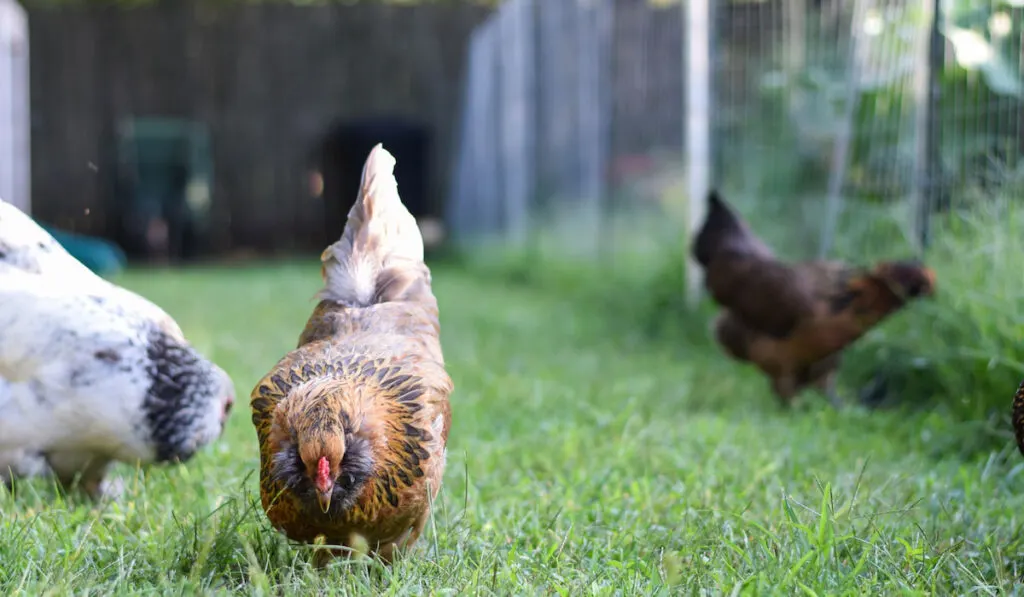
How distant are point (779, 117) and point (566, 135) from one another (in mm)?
3141

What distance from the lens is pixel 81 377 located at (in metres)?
2.48

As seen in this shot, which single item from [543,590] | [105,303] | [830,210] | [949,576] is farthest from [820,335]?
[105,303]

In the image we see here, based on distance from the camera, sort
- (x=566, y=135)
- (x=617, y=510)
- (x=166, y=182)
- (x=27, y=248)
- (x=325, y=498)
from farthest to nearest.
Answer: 1. (x=166, y=182)
2. (x=566, y=135)
3. (x=27, y=248)
4. (x=617, y=510)
5. (x=325, y=498)

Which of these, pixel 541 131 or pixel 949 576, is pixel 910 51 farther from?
pixel 541 131

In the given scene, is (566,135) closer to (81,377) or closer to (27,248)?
(27,248)

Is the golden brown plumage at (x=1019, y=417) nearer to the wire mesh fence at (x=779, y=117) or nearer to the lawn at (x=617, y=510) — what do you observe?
the lawn at (x=617, y=510)

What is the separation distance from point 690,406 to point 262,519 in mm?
2157

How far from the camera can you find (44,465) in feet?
8.38

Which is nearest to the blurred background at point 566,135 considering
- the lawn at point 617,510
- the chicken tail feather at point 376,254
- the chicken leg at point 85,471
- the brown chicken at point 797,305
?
the brown chicken at point 797,305

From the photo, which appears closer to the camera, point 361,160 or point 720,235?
point 720,235

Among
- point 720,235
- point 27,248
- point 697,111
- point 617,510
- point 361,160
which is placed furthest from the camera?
point 361,160

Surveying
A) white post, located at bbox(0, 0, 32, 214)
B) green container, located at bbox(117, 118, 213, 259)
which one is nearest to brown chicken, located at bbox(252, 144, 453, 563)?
white post, located at bbox(0, 0, 32, 214)

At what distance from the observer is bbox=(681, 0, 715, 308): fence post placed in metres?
6.02

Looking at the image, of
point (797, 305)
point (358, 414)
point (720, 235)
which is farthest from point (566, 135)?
point (358, 414)
